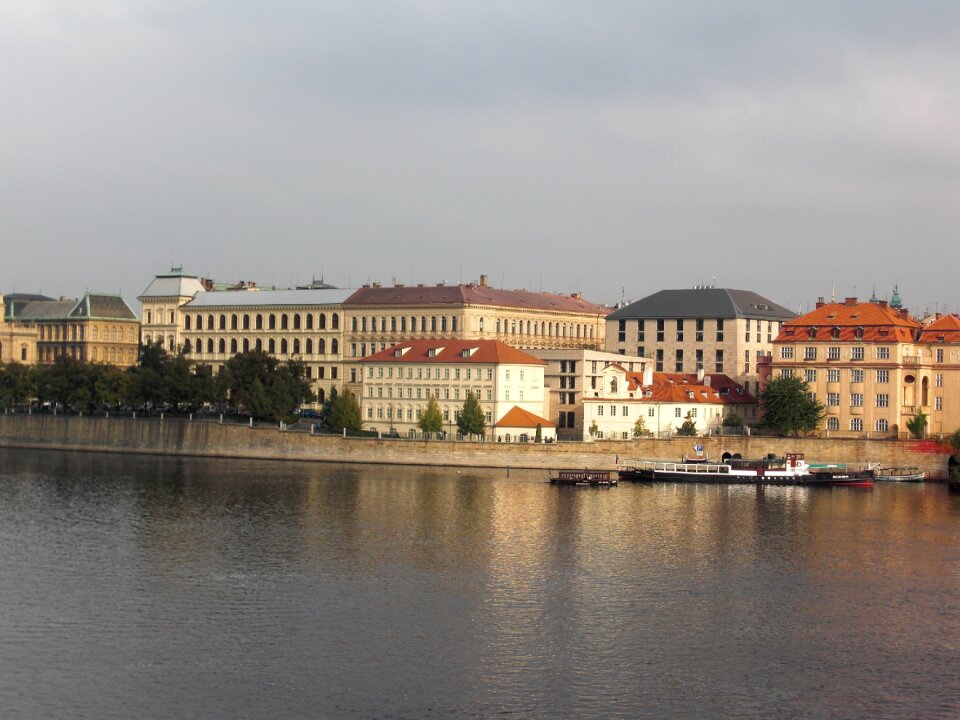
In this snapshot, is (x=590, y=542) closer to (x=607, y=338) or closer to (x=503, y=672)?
(x=503, y=672)

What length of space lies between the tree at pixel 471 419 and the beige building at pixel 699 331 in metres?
28.6

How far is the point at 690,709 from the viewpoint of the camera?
146 feet

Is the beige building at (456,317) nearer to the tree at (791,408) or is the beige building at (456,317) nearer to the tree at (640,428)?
the tree at (640,428)

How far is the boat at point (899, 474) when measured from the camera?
4168 inches

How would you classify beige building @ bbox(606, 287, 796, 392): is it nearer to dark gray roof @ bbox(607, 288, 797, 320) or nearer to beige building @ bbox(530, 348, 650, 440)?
dark gray roof @ bbox(607, 288, 797, 320)

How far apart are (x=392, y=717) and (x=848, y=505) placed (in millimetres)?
53317

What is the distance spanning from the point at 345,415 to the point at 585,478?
24837 millimetres

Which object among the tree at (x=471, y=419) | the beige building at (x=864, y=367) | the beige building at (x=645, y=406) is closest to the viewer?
the beige building at (x=864, y=367)

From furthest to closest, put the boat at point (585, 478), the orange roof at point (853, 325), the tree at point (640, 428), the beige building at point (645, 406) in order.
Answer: the beige building at point (645, 406) → the tree at point (640, 428) → the orange roof at point (853, 325) → the boat at point (585, 478)

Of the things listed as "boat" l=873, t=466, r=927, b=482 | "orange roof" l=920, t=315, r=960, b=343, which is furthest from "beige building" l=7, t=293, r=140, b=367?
"boat" l=873, t=466, r=927, b=482

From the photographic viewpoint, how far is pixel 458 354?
122 meters

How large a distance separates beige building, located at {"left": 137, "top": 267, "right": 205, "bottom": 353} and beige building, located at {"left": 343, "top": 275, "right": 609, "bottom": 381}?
20.6 metres

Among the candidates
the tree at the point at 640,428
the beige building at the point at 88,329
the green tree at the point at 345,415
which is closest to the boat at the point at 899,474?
the tree at the point at 640,428

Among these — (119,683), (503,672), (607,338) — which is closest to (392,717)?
(503,672)
